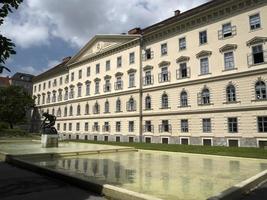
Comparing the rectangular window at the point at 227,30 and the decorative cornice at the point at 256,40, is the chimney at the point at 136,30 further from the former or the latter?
the decorative cornice at the point at 256,40

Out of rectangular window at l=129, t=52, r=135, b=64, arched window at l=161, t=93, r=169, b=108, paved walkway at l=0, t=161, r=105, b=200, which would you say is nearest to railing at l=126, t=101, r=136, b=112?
arched window at l=161, t=93, r=169, b=108

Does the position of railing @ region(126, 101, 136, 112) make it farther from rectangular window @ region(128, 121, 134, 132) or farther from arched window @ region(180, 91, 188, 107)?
arched window @ region(180, 91, 188, 107)

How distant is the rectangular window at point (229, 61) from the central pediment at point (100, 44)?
15.2 metres

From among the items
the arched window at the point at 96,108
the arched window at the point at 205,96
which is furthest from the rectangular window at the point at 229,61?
the arched window at the point at 96,108

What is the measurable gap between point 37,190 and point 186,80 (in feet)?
89.2

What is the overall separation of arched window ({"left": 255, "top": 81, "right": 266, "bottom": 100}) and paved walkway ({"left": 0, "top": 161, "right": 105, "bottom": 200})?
23.0 m

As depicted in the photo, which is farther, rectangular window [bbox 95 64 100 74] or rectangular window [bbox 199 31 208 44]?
rectangular window [bbox 95 64 100 74]

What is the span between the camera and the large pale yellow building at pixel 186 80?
28547 millimetres

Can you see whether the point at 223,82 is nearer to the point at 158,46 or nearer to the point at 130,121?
the point at 158,46

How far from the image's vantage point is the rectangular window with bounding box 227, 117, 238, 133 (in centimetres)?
2918

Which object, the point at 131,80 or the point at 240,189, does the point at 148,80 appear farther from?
the point at 240,189

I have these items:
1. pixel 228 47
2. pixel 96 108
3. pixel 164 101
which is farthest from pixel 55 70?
pixel 228 47

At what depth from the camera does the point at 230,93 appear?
1186 inches

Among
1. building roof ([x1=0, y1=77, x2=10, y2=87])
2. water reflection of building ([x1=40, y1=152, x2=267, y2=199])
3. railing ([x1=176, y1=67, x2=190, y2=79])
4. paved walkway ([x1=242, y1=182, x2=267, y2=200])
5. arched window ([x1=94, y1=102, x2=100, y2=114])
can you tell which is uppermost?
building roof ([x1=0, y1=77, x2=10, y2=87])
